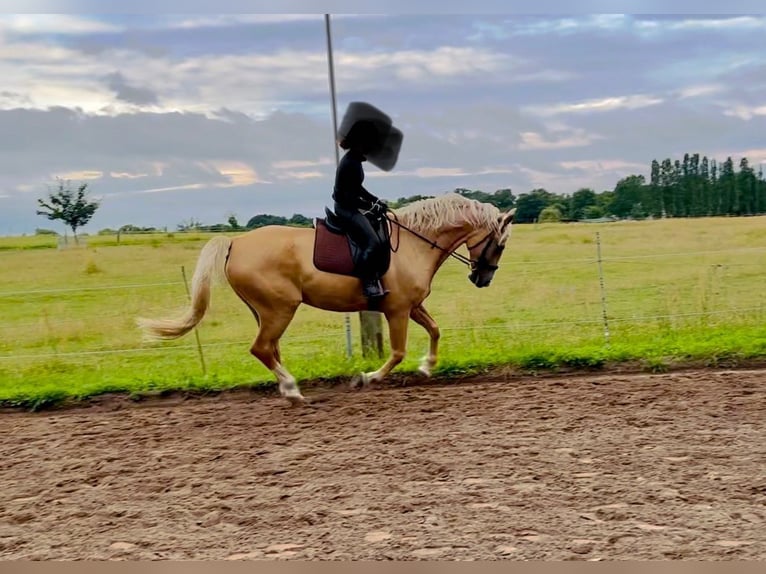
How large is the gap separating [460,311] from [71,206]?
3549mm

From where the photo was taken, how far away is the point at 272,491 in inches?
138

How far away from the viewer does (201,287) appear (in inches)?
206

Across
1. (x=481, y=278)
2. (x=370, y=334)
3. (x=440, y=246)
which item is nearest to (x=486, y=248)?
(x=481, y=278)

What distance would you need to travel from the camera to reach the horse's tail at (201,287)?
522 cm

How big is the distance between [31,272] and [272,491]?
4.23 m

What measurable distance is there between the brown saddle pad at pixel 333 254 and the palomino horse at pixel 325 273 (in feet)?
0.17

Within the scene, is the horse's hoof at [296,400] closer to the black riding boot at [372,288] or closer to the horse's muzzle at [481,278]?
the black riding boot at [372,288]

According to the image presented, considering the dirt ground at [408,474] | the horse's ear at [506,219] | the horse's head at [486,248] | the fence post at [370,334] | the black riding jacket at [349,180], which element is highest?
the black riding jacket at [349,180]

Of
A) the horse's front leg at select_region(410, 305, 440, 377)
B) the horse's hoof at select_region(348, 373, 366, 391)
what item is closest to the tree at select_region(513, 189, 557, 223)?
the horse's front leg at select_region(410, 305, 440, 377)

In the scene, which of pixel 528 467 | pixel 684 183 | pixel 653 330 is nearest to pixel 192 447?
pixel 528 467

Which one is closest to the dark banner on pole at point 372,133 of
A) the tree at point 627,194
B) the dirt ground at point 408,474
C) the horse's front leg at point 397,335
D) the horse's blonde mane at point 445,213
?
the horse's blonde mane at point 445,213

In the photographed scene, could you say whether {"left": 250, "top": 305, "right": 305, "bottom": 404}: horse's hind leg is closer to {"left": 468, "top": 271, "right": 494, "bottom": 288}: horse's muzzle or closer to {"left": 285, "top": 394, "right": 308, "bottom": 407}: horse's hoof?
{"left": 285, "top": 394, "right": 308, "bottom": 407}: horse's hoof

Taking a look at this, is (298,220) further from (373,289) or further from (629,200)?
(629,200)

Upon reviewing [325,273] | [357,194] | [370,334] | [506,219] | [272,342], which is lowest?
[370,334]
